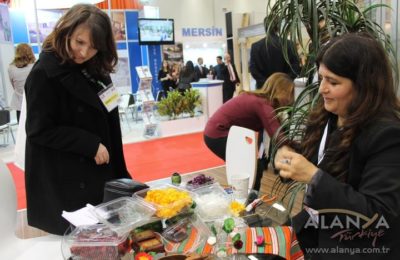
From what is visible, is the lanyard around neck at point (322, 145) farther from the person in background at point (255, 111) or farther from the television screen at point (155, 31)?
the television screen at point (155, 31)

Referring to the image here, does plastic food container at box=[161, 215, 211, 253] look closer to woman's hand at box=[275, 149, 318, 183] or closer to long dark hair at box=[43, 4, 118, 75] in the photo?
woman's hand at box=[275, 149, 318, 183]

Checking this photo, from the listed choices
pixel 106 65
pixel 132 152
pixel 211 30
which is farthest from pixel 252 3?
pixel 106 65

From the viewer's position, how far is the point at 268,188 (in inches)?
152

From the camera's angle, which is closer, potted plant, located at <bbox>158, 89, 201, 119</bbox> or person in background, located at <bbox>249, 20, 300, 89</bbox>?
person in background, located at <bbox>249, 20, 300, 89</bbox>

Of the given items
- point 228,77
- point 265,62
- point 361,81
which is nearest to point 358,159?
A: point 361,81

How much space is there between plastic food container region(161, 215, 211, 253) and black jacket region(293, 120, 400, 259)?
37cm

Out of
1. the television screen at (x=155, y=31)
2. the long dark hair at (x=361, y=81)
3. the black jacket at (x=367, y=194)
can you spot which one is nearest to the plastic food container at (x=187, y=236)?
the black jacket at (x=367, y=194)

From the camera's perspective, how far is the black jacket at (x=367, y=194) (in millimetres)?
958

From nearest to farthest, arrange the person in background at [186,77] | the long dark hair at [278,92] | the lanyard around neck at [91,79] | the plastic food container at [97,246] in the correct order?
the plastic food container at [97,246]
the lanyard around neck at [91,79]
the long dark hair at [278,92]
the person in background at [186,77]

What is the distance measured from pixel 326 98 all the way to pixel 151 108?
238 inches

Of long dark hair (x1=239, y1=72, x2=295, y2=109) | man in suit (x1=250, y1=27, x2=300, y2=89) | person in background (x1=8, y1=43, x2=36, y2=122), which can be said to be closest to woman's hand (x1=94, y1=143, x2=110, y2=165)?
long dark hair (x1=239, y1=72, x2=295, y2=109)

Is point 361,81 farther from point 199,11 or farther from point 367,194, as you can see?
point 199,11

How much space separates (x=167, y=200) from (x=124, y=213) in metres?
0.16

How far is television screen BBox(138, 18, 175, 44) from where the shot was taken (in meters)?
9.27
